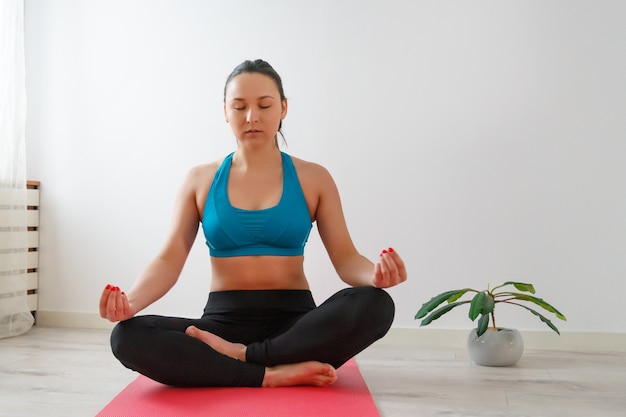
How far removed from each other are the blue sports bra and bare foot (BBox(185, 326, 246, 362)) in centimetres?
30

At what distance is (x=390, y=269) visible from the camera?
192 centimetres

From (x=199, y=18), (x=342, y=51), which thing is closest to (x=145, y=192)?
(x=199, y=18)

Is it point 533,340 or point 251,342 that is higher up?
point 251,342

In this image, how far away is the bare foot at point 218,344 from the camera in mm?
2061

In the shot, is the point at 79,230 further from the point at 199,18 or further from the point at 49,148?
the point at 199,18

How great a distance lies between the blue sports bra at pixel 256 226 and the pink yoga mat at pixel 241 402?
46 cm

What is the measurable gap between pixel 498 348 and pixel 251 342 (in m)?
0.85

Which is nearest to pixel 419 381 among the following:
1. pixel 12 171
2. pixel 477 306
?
pixel 477 306

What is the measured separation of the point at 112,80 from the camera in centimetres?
327

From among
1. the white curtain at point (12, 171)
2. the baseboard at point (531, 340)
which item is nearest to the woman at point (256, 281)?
the baseboard at point (531, 340)

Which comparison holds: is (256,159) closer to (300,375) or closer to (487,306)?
(300,375)

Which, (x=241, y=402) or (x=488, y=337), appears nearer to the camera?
(x=241, y=402)

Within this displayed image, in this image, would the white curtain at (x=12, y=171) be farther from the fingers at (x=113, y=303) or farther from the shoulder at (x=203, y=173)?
the fingers at (x=113, y=303)

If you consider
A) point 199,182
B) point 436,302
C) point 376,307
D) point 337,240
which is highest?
point 199,182
